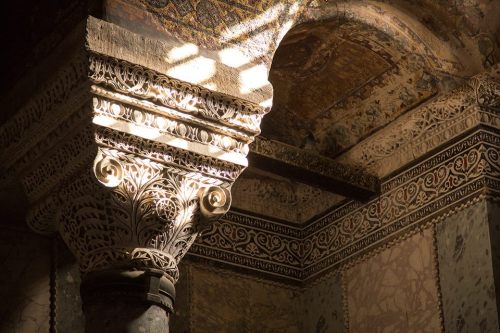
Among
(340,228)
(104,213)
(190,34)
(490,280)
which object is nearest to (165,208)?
(104,213)

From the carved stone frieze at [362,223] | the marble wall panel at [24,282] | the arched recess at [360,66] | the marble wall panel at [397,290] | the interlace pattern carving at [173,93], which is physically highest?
the arched recess at [360,66]

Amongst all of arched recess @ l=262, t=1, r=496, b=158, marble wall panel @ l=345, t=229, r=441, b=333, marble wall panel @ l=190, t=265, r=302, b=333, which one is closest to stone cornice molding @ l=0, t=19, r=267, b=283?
arched recess @ l=262, t=1, r=496, b=158

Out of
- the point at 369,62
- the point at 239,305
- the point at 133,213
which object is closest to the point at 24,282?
the point at 133,213

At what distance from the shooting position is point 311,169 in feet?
26.4

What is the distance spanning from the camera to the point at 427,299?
7.60 metres

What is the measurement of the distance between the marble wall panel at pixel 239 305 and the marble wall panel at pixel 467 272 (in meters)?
1.37

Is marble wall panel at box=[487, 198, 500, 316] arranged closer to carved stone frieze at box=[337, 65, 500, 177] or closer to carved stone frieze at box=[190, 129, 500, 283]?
carved stone frieze at box=[190, 129, 500, 283]

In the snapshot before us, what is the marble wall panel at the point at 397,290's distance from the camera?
761 cm

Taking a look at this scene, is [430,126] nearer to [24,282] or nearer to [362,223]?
[362,223]

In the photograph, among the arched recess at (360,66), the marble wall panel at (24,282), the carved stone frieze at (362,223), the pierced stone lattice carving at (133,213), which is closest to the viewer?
the pierced stone lattice carving at (133,213)

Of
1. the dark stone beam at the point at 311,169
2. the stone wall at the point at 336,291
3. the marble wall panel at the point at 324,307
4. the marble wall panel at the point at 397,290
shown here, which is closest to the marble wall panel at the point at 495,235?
the stone wall at the point at 336,291

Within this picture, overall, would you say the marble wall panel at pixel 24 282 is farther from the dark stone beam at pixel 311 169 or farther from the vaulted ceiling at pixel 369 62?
the vaulted ceiling at pixel 369 62

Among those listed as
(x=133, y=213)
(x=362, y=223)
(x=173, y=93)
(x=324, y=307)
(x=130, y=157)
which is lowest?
(x=133, y=213)

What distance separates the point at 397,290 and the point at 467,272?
0.63 meters
